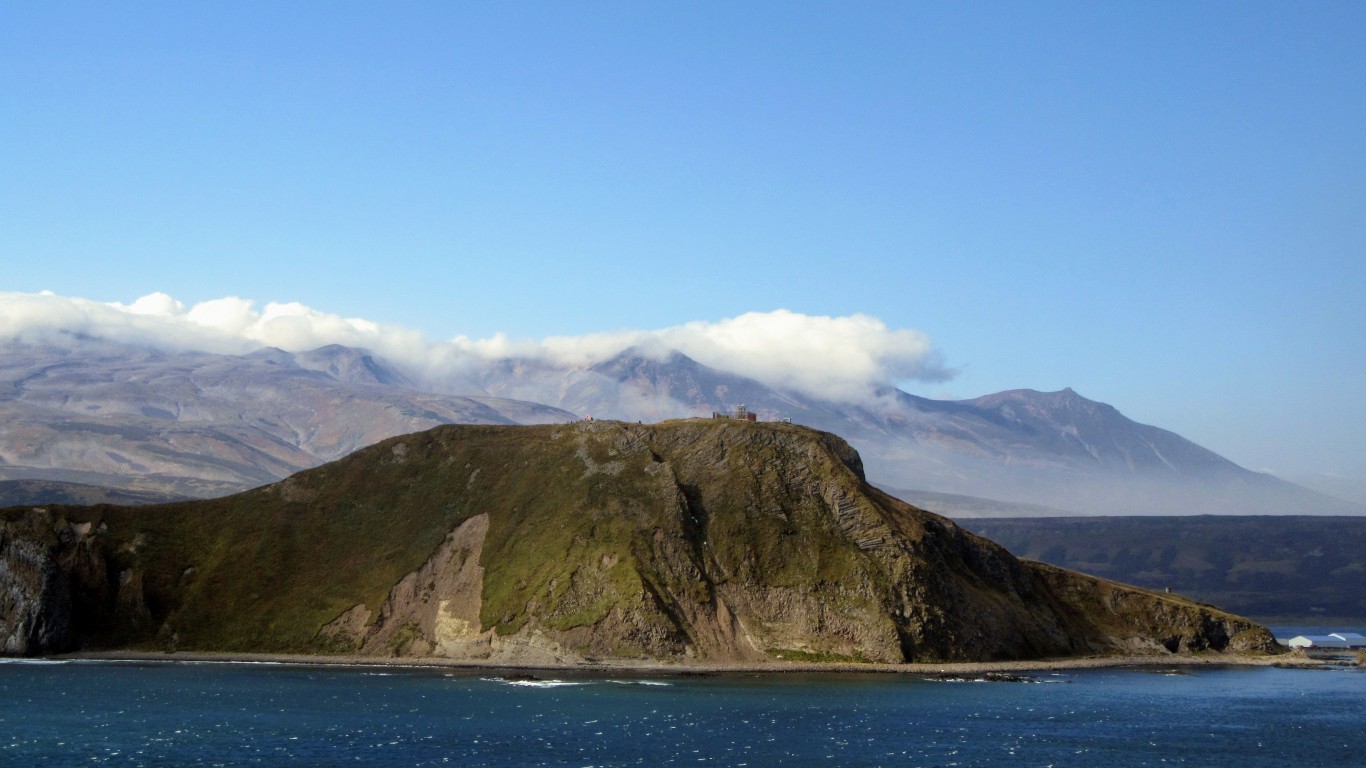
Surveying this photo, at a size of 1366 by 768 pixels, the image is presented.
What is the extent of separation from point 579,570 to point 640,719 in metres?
44.0

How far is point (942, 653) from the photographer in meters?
150

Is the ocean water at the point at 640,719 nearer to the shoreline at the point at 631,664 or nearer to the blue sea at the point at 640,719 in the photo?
the blue sea at the point at 640,719

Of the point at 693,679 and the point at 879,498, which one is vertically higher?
the point at 879,498

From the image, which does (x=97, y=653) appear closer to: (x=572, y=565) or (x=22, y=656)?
(x=22, y=656)

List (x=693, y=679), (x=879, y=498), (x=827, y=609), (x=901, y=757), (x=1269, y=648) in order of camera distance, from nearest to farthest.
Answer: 1. (x=901, y=757)
2. (x=693, y=679)
3. (x=827, y=609)
4. (x=879, y=498)
5. (x=1269, y=648)

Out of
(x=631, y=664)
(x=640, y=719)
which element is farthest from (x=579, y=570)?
(x=640, y=719)

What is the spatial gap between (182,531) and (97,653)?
2128cm

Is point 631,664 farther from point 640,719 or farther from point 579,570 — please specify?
point 640,719

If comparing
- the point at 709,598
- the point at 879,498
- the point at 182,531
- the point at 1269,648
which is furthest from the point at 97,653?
the point at 1269,648

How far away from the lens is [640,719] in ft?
361

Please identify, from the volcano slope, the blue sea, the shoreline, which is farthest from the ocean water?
the volcano slope

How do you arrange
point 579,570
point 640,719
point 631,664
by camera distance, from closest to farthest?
point 640,719, point 631,664, point 579,570

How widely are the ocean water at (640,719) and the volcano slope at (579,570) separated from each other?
8.98 m

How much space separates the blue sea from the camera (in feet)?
308
